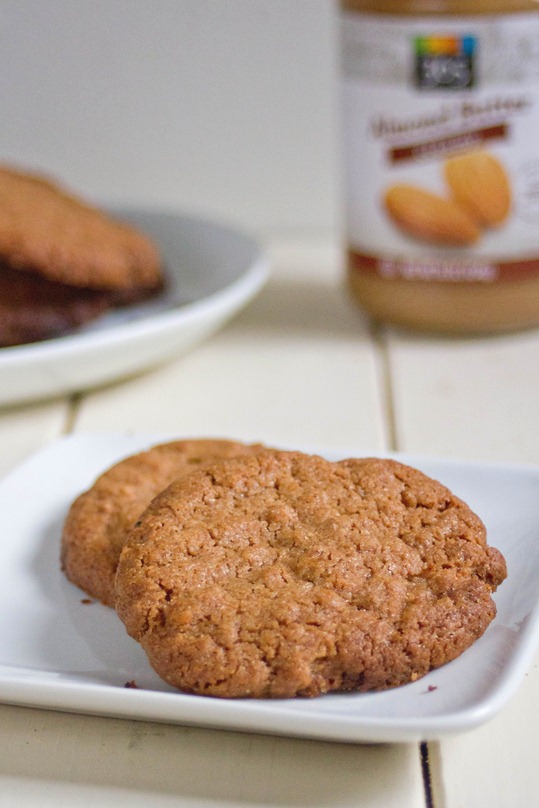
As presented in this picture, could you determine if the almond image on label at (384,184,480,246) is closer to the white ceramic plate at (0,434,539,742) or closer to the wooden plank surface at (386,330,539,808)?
the wooden plank surface at (386,330,539,808)

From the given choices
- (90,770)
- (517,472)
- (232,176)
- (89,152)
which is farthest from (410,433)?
(89,152)

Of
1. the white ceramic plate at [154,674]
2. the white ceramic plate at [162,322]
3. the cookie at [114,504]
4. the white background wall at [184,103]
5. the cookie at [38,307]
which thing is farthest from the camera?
the white background wall at [184,103]

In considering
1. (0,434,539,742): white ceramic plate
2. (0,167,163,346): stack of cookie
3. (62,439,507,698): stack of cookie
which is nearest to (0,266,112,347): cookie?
(0,167,163,346): stack of cookie

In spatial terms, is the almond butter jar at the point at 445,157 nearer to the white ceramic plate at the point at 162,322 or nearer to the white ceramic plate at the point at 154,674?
the white ceramic plate at the point at 162,322

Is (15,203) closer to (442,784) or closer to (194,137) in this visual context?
(194,137)

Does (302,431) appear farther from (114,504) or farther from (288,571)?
(288,571)

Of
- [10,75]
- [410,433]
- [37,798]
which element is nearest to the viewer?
[37,798]

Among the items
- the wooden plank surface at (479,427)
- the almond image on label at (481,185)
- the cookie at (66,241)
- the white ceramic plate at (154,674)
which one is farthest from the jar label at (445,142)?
the white ceramic plate at (154,674)
